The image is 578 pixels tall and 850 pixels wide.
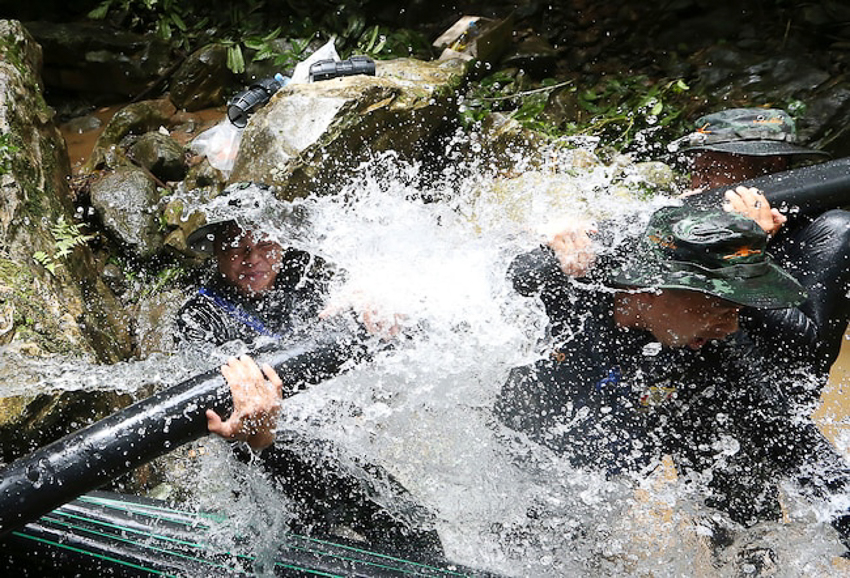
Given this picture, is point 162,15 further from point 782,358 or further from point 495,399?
point 782,358

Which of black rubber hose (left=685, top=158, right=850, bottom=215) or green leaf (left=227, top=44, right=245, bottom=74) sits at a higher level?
black rubber hose (left=685, top=158, right=850, bottom=215)

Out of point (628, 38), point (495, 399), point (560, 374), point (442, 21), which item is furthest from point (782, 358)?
point (442, 21)

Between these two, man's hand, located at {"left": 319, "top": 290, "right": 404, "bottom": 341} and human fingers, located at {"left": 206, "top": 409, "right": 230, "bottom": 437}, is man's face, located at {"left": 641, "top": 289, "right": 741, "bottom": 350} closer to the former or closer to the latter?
man's hand, located at {"left": 319, "top": 290, "right": 404, "bottom": 341}

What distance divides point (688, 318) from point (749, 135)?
1037 mm

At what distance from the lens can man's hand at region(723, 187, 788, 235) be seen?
94.6 inches

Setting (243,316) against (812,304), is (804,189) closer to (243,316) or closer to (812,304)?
(812,304)

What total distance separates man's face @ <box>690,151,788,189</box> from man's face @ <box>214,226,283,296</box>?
5.74ft

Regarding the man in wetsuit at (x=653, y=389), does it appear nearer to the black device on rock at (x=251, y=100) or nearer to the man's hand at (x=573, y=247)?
the man's hand at (x=573, y=247)

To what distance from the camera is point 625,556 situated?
2645 millimetres

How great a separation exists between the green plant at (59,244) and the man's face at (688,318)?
271 centimetres

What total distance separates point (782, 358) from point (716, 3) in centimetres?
422

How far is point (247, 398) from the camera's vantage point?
6.49 feet

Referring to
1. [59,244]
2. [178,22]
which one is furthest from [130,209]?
[178,22]

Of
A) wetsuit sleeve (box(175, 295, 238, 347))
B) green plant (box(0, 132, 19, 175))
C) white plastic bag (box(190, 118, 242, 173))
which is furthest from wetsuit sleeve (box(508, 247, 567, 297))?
white plastic bag (box(190, 118, 242, 173))
